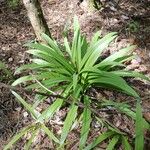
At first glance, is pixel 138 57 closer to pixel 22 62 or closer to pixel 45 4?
pixel 22 62

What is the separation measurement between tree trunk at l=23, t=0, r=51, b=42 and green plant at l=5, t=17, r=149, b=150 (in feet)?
0.73

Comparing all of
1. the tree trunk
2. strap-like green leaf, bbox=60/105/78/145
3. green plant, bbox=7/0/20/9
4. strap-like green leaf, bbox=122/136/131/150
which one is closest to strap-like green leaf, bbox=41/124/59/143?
strap-like green leaf, bbox=60/105/78/145

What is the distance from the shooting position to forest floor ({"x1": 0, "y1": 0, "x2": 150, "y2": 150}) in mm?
3561

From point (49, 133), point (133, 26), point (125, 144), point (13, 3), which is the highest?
point (13, 3)

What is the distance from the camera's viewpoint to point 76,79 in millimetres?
3326

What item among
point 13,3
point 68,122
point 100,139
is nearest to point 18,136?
point 68,122

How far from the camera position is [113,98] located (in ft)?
11.6

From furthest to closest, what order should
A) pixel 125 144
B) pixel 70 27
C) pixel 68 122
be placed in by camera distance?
pixel 70 27 < pixel 68 122 < pixel 125 144

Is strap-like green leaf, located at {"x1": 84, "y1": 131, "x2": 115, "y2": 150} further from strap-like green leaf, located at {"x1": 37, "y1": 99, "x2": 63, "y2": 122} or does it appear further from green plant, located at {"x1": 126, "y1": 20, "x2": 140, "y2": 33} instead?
green plant, located at {"x1": 126, "y1": 20, "x2": 140, "y2": 33}

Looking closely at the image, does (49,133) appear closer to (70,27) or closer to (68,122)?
(68,122)

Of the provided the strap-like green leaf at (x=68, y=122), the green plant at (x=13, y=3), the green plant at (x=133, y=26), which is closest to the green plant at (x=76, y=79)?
the strap-like green leaf at (x=68, y=122)

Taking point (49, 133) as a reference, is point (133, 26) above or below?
above

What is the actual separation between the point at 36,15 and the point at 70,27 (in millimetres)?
809

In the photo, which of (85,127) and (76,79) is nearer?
(85,127)
